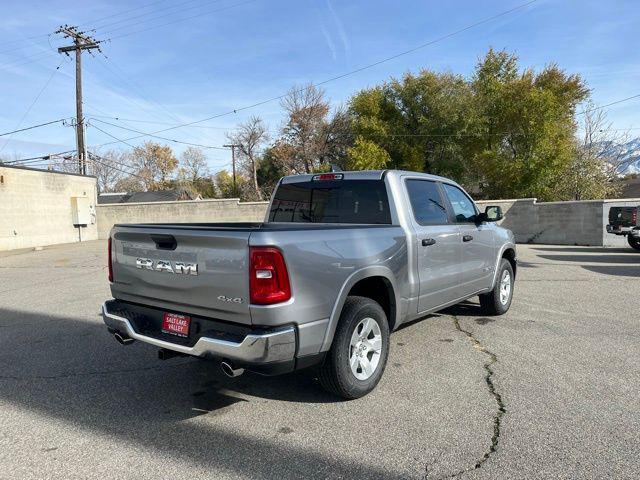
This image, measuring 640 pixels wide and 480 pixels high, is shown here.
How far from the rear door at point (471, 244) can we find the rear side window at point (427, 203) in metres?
0.26

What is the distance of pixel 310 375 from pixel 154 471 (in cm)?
178

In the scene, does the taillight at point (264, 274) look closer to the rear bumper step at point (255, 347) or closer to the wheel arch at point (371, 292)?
the rear bumper step at point (255, 347)

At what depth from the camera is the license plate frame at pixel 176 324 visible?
11.3 feet

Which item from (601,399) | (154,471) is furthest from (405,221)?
(154,471)

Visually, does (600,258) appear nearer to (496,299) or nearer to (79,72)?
(496,299)

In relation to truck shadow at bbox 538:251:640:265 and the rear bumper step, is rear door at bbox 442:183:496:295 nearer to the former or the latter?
the rear bumper step

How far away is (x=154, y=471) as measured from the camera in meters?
2.83

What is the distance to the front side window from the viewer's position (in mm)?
5488

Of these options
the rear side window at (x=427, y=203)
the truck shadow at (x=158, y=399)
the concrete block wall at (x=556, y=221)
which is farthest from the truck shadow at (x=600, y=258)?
the truck shadow at (x=158, y=399)

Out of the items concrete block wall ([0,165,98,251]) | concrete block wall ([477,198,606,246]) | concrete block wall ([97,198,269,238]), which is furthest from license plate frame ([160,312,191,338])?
concrete block wall ([97,198,269,238])

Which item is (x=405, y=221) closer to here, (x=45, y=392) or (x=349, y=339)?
(x=349, y=339)

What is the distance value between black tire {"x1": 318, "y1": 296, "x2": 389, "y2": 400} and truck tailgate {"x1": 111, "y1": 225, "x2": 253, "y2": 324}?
2.63 ft

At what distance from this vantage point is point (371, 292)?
4.20 meters

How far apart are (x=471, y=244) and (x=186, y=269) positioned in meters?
3.48
